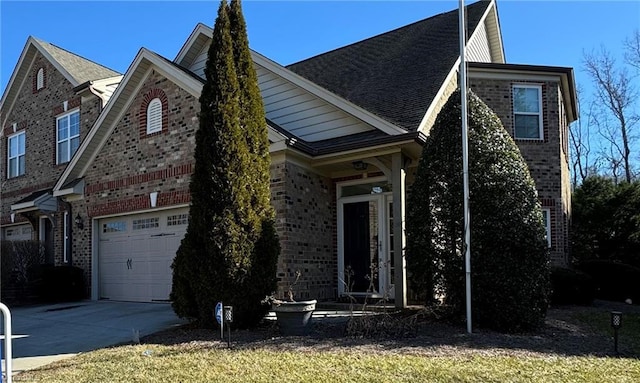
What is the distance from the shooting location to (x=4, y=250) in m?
14.9

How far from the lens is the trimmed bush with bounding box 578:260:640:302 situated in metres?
14.9

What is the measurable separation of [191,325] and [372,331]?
319 centimetres

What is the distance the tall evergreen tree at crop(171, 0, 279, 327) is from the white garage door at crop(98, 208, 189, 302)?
405cm

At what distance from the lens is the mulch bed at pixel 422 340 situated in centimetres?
712

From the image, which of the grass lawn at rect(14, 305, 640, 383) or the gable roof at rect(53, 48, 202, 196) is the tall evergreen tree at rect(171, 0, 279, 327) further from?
the gable roof at rect(53, 48, 202, 196)

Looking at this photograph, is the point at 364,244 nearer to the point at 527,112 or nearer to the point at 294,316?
the point at 294,316

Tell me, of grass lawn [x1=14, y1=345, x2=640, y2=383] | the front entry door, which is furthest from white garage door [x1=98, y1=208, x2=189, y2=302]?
grass lawn [x1=14, y1=345, x2=640, y2=383]

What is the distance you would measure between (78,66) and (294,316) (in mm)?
16244

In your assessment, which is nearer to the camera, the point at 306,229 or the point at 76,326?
the point at 76,326

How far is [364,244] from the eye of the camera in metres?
12.3

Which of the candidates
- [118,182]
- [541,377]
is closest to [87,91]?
[118,182]

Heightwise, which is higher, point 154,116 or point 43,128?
point 43,128

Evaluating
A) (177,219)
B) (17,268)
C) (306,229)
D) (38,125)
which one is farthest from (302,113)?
(38,125)

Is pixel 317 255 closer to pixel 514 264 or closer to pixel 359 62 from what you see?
pixel 514 264
